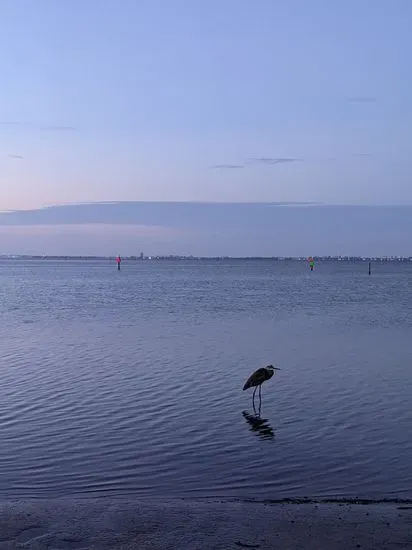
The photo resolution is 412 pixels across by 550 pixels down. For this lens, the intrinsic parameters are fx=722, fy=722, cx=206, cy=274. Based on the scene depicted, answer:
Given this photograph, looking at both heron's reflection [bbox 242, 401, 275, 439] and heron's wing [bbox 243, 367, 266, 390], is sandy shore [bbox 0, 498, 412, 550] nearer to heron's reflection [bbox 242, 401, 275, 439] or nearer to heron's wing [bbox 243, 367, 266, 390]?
heron's reflection [bbox 242, 401, 275, 439]

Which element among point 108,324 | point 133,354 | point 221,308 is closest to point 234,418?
point 133,354

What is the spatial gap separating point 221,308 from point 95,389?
83.5 ft

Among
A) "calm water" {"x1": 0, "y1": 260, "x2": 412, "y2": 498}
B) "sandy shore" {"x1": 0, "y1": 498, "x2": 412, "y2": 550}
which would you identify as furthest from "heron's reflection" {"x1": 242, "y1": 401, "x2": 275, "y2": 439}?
"sandy shore" {"x1": 0, "y1": 498, "x2": 412, "y2": 550}

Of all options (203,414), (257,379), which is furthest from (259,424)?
(257,379)

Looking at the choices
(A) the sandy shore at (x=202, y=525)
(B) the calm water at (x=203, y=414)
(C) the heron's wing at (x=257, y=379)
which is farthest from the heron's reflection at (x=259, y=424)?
(A) the sandy shore at (x=202, y=525)

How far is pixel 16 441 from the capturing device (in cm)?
1188

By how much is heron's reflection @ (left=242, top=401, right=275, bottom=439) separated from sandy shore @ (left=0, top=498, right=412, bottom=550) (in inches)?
143

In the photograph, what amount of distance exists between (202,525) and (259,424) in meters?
5.30

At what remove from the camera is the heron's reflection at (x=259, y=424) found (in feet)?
41.4

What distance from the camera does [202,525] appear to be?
809cm

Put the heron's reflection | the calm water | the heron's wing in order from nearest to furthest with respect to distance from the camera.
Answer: the calm water, the heron's reflection, the heron's wing

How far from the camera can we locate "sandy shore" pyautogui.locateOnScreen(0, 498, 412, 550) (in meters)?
7.53

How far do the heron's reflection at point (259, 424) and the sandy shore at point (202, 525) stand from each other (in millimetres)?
3637

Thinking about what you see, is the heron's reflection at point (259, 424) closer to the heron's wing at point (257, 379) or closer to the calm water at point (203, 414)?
the calm water at point (203, 414)
